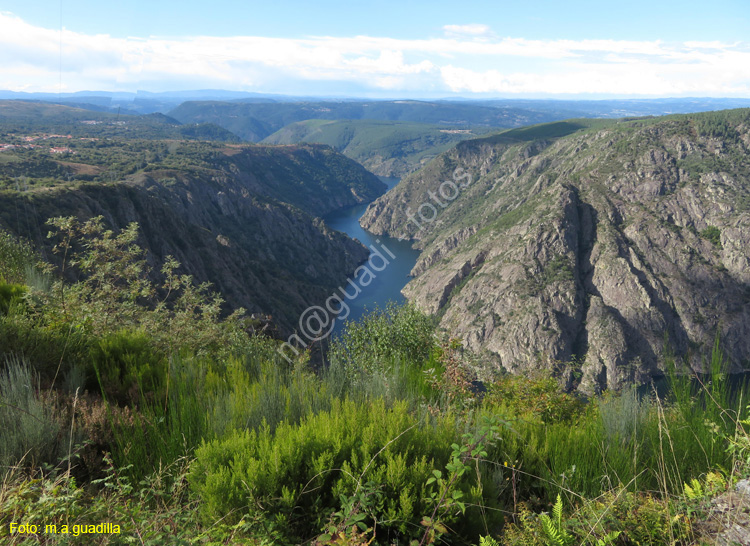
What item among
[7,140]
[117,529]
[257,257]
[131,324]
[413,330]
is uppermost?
[7,140]

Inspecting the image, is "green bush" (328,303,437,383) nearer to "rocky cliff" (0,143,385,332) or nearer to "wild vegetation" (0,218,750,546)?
"wild vegetation" (0,218,750,546)

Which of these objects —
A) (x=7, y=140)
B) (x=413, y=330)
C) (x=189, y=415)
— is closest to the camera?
(x=189, y=415)

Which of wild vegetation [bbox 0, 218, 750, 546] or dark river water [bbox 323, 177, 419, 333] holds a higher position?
wild vegetation [bbox 0, 218, 750, 546]

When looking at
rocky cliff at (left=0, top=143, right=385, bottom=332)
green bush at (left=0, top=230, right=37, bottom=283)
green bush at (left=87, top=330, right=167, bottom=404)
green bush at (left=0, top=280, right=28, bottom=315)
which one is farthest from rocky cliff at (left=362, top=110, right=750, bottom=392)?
green bush at (left=87, top=330, right=167, bottom=404)

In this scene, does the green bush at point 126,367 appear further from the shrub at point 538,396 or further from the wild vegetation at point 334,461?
the shrub at point 538,396

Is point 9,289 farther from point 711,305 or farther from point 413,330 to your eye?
point 711,305

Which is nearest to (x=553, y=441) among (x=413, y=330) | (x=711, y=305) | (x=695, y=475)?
(x=695, y=475)
